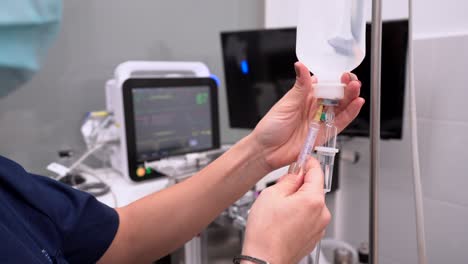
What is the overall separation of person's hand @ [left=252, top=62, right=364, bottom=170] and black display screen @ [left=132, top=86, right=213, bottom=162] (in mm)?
595

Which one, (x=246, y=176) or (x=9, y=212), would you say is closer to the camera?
(x=9, y=212)

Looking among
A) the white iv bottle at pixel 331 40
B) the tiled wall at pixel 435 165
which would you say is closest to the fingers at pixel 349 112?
the white iv bottle at pixel 331 40

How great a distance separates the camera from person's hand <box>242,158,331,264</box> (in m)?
0.49

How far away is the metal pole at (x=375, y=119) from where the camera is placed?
49 centimetres

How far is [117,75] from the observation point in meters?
1.25

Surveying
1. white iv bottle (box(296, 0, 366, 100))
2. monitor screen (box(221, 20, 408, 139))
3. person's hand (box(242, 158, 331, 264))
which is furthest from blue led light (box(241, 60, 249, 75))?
person's hand (box(242, 158, 331, 264))

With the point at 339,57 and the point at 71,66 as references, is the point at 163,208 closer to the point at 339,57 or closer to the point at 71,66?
the point at 339,57

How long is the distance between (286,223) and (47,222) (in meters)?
0.44

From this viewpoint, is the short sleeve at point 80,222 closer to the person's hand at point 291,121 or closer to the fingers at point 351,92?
the person's hand at point 291,121

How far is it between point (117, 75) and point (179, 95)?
0.23 meters

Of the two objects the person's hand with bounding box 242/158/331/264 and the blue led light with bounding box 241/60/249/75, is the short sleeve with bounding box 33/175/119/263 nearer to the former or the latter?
the person's hand with bounding box 242/158/331/264

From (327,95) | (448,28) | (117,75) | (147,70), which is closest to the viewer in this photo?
(327,95)

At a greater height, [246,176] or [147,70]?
[147,70]

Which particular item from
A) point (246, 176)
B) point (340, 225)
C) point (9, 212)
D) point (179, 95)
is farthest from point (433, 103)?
point (9, 212)
